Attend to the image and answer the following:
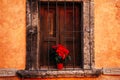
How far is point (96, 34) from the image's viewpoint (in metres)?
6.88

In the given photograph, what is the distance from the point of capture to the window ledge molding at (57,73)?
264 inches

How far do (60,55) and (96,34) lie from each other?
36.7 inches

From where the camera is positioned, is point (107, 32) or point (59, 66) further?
point (107, 32)

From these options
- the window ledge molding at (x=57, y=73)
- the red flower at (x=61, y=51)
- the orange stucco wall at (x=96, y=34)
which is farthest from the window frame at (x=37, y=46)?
the red flower at (x=61, y=51)

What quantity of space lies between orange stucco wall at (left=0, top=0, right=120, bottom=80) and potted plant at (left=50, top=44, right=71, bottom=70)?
0.63 meters

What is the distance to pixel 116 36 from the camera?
22.6 ft

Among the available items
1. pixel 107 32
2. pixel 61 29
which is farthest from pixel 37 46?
pixel 107 32

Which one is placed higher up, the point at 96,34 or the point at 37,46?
the point at 96,34

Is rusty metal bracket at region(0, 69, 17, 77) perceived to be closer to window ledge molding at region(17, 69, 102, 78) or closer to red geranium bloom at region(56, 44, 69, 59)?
window ledge molding at region(17, 69, 102, 78)

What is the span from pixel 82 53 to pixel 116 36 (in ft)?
2.75

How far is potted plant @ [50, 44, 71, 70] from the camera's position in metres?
6.69

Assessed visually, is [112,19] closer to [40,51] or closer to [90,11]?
[90,11]

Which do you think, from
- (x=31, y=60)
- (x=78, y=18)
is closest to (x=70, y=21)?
(x=78, y=18)

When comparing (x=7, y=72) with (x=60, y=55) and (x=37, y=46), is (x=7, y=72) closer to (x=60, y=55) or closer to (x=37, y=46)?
(x=37, y=46)
